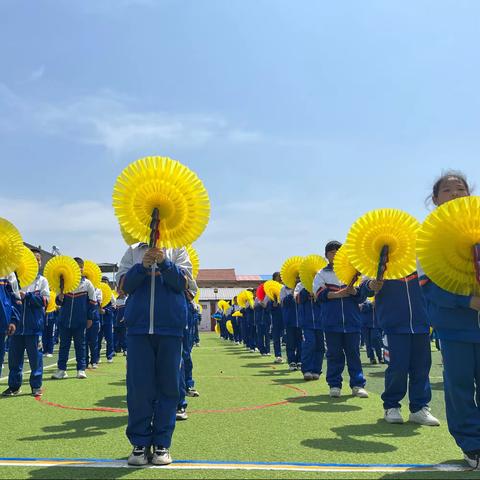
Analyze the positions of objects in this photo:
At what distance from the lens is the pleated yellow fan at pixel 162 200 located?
376cm

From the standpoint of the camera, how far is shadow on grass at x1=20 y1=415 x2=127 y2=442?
15.5ft

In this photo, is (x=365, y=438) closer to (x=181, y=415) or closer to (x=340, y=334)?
(x=181, y=415)

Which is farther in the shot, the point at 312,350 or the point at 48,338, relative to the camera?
the point at 48,338

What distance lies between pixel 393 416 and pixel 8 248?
4825 mm

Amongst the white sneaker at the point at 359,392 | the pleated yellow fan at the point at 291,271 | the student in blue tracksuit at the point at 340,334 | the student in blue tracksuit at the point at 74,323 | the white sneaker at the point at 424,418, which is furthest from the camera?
the pleated yellow fan at the point at 291,271

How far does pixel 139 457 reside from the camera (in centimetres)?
370

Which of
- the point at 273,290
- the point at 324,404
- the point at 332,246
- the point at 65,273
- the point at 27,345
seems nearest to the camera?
the point at 324,404

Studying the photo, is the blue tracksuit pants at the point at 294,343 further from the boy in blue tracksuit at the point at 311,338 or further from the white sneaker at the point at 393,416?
the white sneaker at the point at 393,416

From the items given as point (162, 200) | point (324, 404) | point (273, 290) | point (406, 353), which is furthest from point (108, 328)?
point (162, 200)

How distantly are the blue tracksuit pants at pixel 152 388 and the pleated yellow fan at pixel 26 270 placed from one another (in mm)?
3639

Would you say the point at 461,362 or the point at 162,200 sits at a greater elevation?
the point at 162,200

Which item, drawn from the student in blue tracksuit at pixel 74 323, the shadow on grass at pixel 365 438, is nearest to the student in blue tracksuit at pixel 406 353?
the shadow on grass at pixel 365 438

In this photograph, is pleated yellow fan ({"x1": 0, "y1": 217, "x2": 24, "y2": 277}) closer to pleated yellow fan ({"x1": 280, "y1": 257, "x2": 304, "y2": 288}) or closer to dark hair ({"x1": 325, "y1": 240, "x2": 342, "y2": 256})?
dark hair ({"x1": 325, "y1": 240, "x2": 342, "y2": 256})

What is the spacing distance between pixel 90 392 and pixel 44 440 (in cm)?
360
